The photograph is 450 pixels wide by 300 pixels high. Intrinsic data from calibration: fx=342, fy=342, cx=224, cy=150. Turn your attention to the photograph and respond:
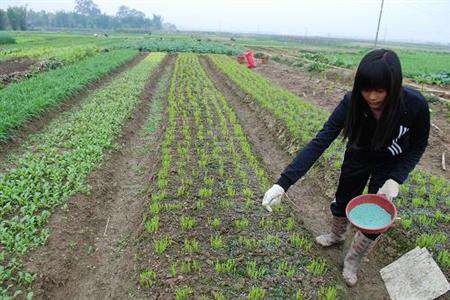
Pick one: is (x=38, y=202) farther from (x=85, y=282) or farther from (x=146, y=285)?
(x=146, y=285)

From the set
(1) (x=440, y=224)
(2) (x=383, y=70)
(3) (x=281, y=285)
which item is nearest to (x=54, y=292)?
(3) (x=281, y=285)

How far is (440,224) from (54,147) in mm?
6491

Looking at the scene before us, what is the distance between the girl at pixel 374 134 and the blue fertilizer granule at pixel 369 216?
162mm

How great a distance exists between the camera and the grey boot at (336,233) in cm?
388

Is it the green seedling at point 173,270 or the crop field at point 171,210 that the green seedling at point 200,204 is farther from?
the green seedling at point 173,270

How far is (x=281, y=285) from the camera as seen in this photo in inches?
134

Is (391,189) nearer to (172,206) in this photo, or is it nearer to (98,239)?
(172,206)

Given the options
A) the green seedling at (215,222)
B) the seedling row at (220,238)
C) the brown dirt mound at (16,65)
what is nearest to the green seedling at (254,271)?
the seedling row at (220,238)

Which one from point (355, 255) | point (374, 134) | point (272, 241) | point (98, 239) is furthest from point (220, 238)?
point (374, 134)

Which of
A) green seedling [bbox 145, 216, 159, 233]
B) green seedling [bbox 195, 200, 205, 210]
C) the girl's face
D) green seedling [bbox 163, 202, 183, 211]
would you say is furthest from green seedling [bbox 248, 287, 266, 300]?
the girl's face

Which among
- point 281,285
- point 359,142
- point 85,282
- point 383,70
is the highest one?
point 383,70

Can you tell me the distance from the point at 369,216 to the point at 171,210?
2613 mm

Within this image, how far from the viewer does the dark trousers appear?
10.3 feet

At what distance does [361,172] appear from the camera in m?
3.29
